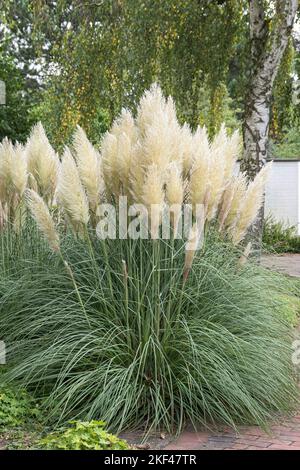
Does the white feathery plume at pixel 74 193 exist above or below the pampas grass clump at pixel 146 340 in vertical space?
above

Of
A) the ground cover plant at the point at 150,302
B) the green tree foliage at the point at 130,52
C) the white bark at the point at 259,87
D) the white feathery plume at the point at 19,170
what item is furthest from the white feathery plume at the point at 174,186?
the green tree foliage at the point at 130,52

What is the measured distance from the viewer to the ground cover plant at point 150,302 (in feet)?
16.2

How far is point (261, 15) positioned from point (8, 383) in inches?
271

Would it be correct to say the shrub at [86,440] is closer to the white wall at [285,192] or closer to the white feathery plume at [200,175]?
the white feathery plume at [200,175]

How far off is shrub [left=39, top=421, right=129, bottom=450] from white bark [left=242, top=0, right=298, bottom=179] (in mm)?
6252

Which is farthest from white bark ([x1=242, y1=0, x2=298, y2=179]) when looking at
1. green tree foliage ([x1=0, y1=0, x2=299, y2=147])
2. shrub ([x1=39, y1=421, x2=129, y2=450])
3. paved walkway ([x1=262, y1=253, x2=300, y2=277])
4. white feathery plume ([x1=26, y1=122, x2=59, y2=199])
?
shrub ([x1=39, y1=421, x2=129, y2=450])

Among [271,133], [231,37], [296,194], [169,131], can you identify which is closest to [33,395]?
[169,131]

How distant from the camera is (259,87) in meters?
10.2

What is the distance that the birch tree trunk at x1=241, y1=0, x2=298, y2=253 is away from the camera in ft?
33.0

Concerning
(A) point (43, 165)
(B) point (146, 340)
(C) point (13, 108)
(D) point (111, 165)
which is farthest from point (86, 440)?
(C) point (13, 108)

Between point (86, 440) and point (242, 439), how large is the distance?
3.56ft

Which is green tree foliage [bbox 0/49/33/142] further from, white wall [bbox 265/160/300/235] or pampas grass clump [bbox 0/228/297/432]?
pampas grass clump [bbox 0/228/297/432]

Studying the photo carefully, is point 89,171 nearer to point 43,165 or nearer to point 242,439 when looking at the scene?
point 43,165

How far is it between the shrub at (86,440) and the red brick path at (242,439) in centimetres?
52
